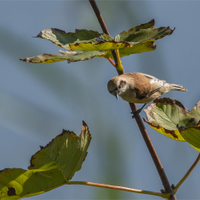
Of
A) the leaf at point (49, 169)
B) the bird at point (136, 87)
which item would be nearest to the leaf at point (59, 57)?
the leaf at point (49, 169)

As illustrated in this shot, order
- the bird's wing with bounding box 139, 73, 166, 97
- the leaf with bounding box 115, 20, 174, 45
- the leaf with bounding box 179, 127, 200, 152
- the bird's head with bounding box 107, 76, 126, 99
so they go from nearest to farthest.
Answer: the leaf with bounding box 179, 127, 200, 152 → the leaf with bounding box 115, 20, 174, 45 → the bird's head with bounding box 107, 76, 126, 99 → the bird's wing with bounding box 139, 73, 166, 97

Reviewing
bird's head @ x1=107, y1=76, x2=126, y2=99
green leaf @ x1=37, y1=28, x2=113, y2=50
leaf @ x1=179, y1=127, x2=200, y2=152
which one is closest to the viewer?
leaf @ x1=179, y1=127, x2=200, y2=152

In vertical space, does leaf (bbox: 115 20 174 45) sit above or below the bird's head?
above

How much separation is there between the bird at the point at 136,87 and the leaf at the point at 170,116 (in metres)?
0.82

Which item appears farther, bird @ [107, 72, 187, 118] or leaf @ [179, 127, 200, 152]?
bird @ [107, 72, 187, 118]

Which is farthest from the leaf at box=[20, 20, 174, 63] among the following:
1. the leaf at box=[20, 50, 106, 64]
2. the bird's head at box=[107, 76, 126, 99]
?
the bird's head at box=[107, 76, 126, 99]

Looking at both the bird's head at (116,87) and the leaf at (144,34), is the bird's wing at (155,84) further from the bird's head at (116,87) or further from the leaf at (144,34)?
the leaf at (144,34)

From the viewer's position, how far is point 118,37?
174cm

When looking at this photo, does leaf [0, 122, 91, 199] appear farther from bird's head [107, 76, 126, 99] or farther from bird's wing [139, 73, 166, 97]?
bird's wing [139, 73, 166, 97]

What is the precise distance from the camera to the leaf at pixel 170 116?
6.06 ft

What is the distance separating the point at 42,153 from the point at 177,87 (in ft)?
8.13

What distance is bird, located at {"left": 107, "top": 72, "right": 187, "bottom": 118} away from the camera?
300 centimetres

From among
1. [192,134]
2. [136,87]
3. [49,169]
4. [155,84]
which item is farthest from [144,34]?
[155,84]

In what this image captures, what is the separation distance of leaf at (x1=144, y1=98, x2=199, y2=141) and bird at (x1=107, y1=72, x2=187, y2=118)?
821 mm
